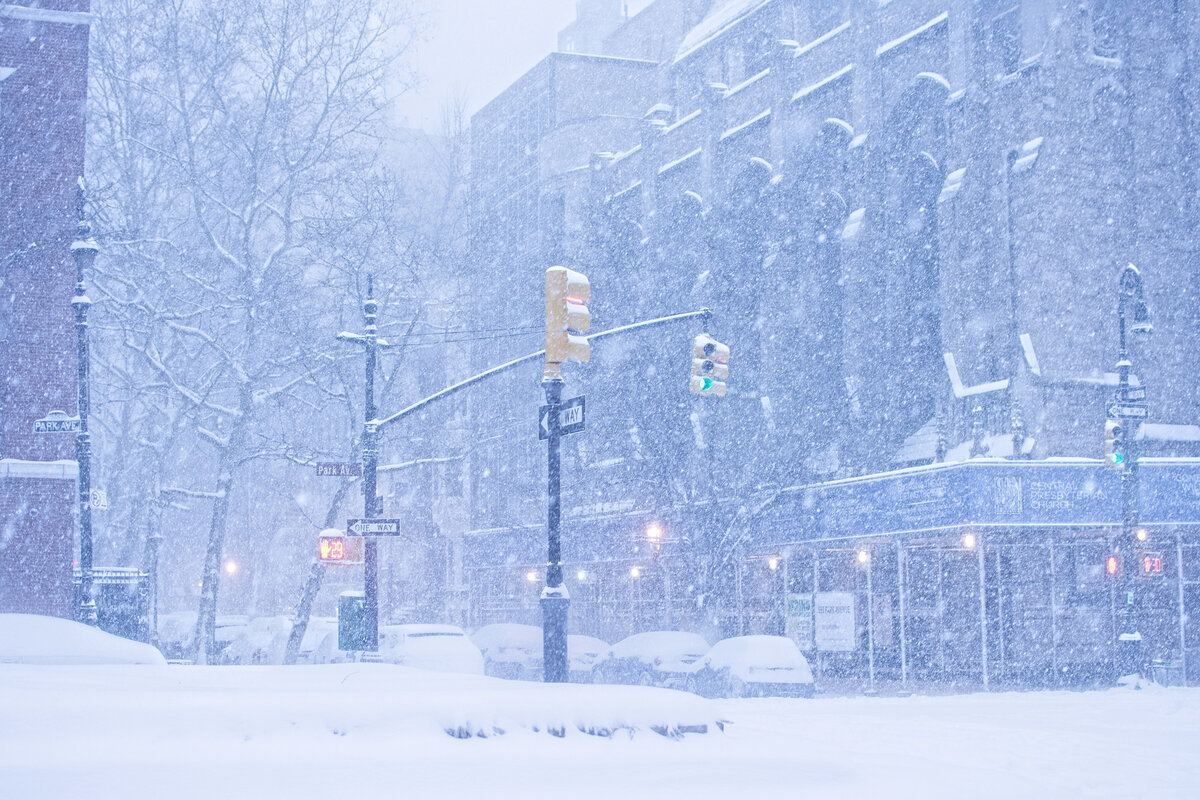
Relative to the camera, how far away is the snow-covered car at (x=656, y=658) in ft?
87.8

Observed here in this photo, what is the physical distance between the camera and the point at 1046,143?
90.0ft

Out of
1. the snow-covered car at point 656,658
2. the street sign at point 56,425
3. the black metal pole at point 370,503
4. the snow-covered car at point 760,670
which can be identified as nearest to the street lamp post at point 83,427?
the street sign at point 56,425

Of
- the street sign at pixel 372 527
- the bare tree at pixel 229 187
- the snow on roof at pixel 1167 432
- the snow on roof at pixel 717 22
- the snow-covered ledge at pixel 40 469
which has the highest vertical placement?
the snow on roof at pixel 717 22

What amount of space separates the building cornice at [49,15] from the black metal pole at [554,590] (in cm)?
1286

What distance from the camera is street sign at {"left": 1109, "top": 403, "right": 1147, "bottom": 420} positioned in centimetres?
2272

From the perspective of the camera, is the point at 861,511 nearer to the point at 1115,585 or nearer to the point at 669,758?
the point at 1115,585

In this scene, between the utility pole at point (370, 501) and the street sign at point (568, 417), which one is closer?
the street sign at point (568, 417)

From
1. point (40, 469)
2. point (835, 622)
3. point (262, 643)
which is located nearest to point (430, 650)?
point (40, 469)

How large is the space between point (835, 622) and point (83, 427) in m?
18.8

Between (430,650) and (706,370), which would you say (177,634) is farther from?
(706,370)

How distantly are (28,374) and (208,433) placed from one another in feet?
24.8

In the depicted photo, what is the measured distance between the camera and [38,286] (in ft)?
67.3

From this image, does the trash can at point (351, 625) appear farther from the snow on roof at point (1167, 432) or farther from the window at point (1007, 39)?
the window at point (1007, 39)

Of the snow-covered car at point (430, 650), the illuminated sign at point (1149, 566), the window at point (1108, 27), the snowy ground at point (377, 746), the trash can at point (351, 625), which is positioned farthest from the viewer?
the window at point (1108, 27)
